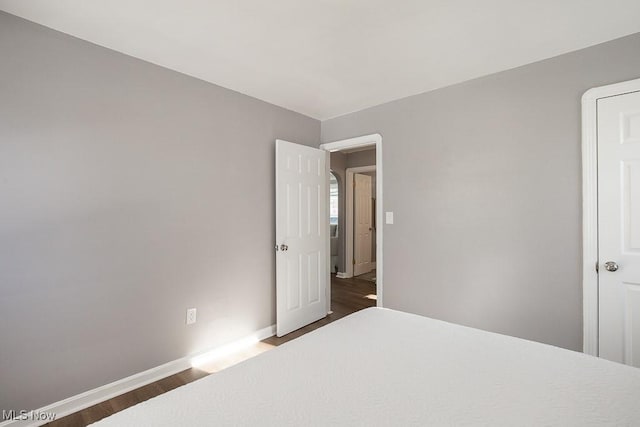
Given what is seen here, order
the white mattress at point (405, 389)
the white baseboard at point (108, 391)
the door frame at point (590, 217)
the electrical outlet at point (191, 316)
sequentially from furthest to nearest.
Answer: the electrical outlet at point (191, 316) → the door frame at point (590, 217) → the white baseboard at point (108, 391) → the white mattress at point (405, 389)

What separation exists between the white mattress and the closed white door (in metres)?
1.09

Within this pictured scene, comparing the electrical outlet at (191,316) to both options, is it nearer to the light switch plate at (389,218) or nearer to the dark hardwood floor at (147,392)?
the dark hardwood floor at (147,392)

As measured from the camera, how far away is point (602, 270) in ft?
6.40

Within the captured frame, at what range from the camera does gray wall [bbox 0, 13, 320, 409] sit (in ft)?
5.42

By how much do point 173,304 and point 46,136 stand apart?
Answer: 1.37m

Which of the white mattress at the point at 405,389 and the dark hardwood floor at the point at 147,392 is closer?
the white mattress at the point at 405,389

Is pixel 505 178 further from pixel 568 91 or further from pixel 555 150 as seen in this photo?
pixel 568 91

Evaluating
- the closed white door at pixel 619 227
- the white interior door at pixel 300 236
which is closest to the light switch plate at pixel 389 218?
the white interior door at pixel 300 236

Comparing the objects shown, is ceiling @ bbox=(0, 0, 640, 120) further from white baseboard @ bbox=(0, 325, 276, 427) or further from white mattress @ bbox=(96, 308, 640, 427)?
white baseboard @ bbox=(0, 325, 276, 427)

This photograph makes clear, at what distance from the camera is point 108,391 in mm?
1946

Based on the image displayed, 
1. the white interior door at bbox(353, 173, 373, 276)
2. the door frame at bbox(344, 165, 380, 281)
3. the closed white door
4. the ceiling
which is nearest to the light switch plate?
the ceiling

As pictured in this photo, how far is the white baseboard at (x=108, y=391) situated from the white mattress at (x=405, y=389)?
1487 mm

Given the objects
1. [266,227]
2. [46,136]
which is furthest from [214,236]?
[46,136]

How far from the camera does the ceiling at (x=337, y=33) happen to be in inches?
62.7
